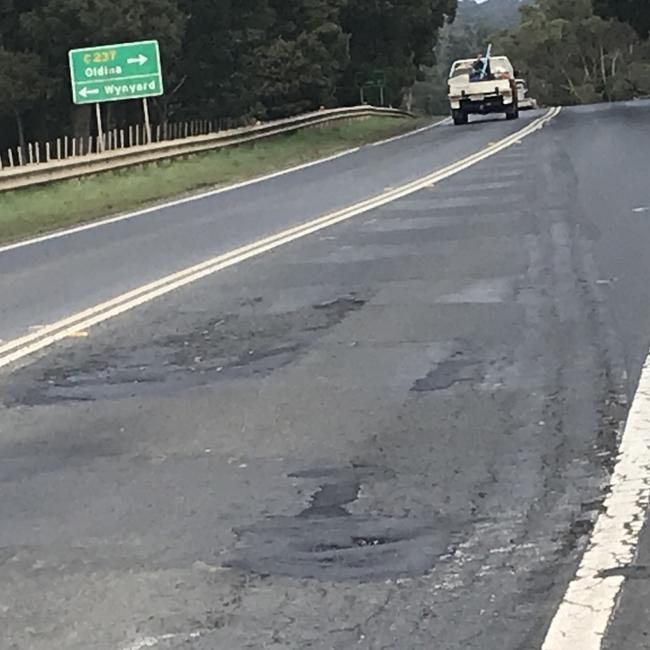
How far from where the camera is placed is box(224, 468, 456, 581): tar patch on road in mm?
5293

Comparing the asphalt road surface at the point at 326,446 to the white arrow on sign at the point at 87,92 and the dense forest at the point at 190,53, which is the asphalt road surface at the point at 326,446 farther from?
the dense forest at the point at 190,53

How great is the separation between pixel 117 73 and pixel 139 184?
8.66 metres

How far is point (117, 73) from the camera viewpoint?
114 ft

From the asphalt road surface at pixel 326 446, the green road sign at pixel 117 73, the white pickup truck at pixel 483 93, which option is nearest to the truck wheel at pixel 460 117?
the white pickup truck at pixel 483 93

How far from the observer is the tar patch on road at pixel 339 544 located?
529cm

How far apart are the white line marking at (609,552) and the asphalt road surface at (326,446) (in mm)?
58

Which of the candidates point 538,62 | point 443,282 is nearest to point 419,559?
point 443,282

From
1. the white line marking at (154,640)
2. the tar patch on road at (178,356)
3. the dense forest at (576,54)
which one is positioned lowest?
the dense forest at (576,54)

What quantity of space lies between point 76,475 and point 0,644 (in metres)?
2.02

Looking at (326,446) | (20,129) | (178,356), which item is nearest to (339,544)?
(326,446)

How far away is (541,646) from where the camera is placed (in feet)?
14.7

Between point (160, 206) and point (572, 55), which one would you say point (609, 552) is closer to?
point (160, 206)

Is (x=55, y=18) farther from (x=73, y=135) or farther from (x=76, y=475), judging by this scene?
(x=76, y=475)

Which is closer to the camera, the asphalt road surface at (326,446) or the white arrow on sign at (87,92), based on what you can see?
the asphalt road surface at (326,446)
